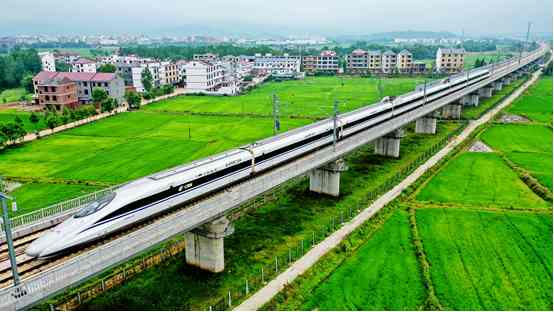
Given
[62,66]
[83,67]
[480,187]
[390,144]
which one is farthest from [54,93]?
[480,187]

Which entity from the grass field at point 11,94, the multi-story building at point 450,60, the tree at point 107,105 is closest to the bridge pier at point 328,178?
the tree at point 107,105

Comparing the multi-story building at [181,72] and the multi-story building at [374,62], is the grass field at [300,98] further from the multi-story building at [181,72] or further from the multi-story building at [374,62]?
the multi-story building at [374,62]

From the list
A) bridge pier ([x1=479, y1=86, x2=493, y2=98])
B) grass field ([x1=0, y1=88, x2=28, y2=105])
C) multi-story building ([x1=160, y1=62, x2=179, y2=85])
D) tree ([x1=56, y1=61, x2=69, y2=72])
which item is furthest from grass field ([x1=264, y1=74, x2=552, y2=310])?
tree ([x1=56, y1=61, x2=69, y2=72])

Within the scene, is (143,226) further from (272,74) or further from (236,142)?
(272,74)

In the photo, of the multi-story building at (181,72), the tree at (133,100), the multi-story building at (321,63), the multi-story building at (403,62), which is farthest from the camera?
the multi-story building at (321,63)

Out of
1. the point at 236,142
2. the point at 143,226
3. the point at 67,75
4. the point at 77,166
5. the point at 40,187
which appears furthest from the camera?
the point at 67,75

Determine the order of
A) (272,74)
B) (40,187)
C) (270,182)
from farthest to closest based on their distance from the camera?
(272,74)
(40,187)
(270,182)

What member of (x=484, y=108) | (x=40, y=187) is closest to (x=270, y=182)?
(x=40, y=187)

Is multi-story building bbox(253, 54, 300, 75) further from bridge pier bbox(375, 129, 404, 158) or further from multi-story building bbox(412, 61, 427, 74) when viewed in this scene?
bridge pier bbox(375, 129, 404, 158)
